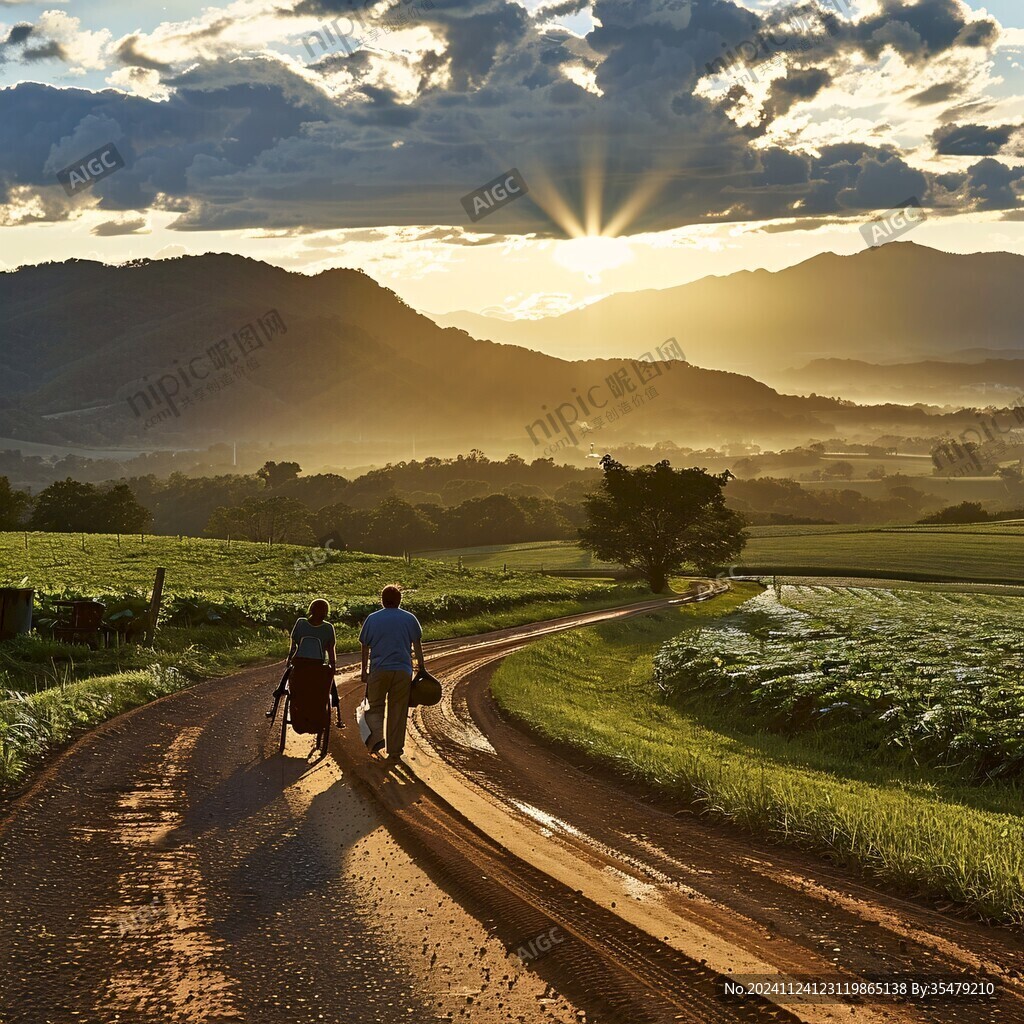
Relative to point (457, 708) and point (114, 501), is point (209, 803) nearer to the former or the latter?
point (457, 708)

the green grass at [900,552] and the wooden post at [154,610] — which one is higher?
the wooden post at [154,610]

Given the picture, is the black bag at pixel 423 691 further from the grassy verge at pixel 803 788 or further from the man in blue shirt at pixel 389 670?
the grassy verge at pixel 803 788

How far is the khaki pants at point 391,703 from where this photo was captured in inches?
580

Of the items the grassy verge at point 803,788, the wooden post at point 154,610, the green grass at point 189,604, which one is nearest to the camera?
the grassy verge at point 803,788

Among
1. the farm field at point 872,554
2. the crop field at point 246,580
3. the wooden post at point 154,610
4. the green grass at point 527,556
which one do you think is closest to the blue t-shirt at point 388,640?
the wooden post at point 154,610

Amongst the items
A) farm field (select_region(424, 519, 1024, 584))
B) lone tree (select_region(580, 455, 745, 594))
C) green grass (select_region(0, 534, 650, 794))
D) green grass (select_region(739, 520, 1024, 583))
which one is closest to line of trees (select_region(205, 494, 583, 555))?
farm field (select_region(424, 519, 1024, 584))

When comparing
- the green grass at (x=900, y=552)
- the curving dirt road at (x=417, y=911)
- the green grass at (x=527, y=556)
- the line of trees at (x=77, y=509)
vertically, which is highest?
the line of trees at (x=77, y=509)

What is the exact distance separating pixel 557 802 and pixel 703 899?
4.06m

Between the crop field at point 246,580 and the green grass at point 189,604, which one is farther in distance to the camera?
the crop field at point 246,580

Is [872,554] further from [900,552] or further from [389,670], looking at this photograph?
[389,670]

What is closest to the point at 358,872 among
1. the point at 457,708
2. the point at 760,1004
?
the point at 760,1004

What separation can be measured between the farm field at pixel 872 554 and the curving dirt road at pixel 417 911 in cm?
7976

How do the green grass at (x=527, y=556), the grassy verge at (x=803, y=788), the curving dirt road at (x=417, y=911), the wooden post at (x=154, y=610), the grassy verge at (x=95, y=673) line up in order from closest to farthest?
1. the curving dirt road at (x=417, y=911)
2. the grassy verge at (x=803, y=788)
3. the grassy verge at (x=95, y=673)
4. the wooden post at (x=154, y=610)
5. the green grass at (x=527, y=556)

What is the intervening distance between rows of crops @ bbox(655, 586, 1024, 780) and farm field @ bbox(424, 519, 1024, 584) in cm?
6163
